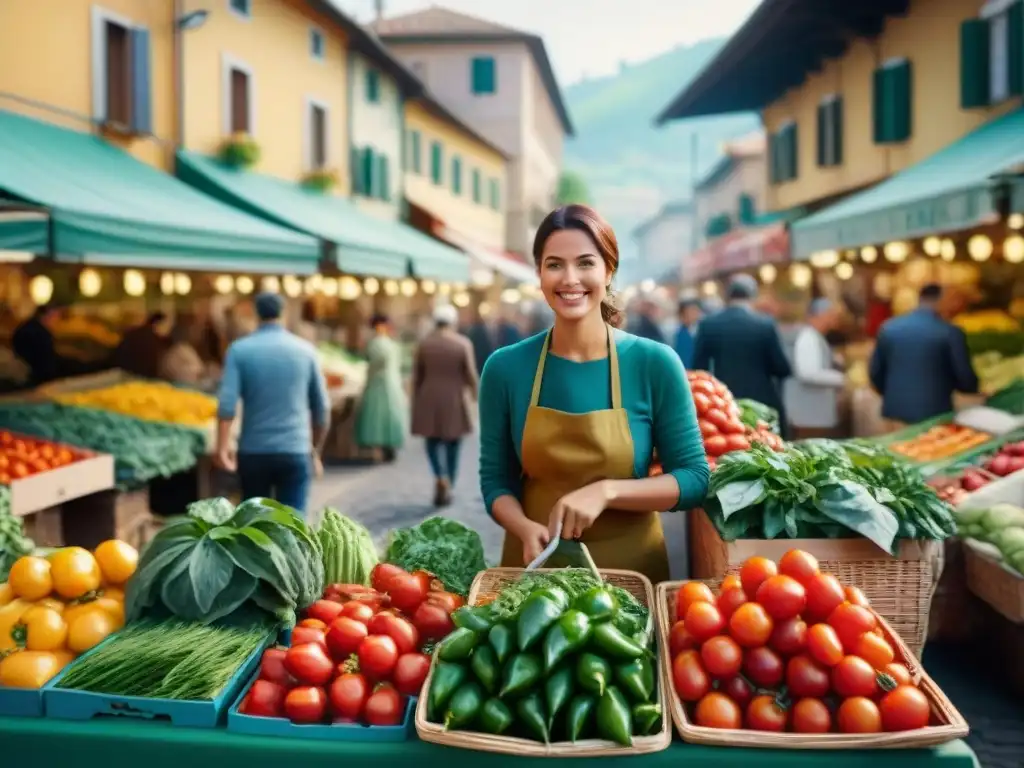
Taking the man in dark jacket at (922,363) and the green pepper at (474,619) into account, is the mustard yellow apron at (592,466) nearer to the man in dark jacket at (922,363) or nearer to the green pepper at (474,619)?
the green pepper at (474,619)

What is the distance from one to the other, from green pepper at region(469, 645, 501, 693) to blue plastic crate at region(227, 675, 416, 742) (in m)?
0.23

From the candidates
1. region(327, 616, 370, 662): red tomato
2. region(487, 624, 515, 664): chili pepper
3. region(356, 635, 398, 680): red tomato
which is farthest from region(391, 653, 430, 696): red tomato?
region(487, 624, 515, 664): chili pepper

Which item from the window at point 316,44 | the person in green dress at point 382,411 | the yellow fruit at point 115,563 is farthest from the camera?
the window at point 316,44

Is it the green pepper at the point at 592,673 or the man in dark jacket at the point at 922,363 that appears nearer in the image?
the green pepper at the point at 592,673

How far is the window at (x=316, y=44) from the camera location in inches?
707

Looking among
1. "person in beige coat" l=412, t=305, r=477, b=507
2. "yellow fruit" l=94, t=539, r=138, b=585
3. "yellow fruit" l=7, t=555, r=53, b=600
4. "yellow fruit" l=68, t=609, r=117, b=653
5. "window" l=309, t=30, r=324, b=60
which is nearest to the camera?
"yellow fruit" l=68, t=609, r=117, b=653

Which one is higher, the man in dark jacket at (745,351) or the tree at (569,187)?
the tree at (569,187)

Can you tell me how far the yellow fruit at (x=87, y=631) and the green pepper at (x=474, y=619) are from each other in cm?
116

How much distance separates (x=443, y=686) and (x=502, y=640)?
A: 0.17m

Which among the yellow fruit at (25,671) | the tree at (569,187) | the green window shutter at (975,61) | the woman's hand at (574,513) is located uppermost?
the tree at (569,187)

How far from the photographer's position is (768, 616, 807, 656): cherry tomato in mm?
2518

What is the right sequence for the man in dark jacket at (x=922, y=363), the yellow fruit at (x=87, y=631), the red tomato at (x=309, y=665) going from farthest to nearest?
the man in dark jacket at (x=922, y=363) → the yellow fruit at (x=87, y=631) → the red tomato at (x=309, y=665)

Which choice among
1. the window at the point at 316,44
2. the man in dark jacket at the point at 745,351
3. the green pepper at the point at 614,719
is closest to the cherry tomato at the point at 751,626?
the green pepper at the point at 614,719

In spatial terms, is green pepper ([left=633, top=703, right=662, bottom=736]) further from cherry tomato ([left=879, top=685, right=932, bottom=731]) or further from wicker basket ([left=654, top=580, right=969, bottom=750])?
cherry tomato ([left=879, top=685, right=932, bottom=731])
